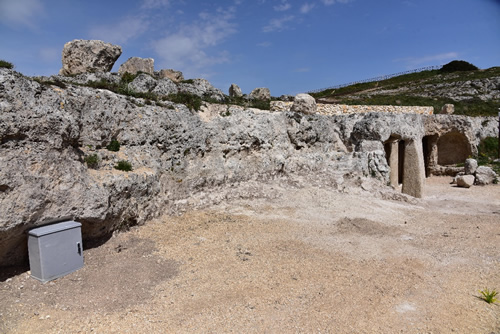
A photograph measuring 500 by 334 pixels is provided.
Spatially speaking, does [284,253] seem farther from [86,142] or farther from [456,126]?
[456,126]

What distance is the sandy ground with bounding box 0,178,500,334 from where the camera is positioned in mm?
4871

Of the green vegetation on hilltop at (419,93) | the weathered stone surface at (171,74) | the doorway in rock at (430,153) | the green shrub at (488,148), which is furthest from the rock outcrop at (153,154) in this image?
the green vegetation on hilltop at (419,93)

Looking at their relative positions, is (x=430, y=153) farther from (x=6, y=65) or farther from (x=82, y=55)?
(x=6, y=65)

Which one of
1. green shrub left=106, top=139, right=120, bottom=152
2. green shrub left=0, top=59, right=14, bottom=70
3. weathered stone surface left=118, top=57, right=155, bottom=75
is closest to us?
green shrub left=0, top=59, right=14, bottom=70

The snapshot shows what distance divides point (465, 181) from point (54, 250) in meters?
19.4

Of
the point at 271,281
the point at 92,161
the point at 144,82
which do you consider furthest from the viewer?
the point at 144,82

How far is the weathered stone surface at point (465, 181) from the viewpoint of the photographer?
58.8 ft

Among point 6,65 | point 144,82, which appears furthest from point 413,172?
point 6,65

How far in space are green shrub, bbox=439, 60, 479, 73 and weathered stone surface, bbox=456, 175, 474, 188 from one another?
50.8 metres

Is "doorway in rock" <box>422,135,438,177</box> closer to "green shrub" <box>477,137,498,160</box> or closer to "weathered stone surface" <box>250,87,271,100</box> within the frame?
"green shrub" <box>477,137,498,160</box>

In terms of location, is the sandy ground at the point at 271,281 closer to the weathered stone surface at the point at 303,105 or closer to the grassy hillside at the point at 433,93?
the weathered stone surface at the point at 303,105

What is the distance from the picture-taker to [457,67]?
60500mm

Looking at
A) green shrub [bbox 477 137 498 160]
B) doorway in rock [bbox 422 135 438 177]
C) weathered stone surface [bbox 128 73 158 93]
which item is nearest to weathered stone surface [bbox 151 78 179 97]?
weathered stone surface [bbox 128 73 158 93]

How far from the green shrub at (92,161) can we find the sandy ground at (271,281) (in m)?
1.87
